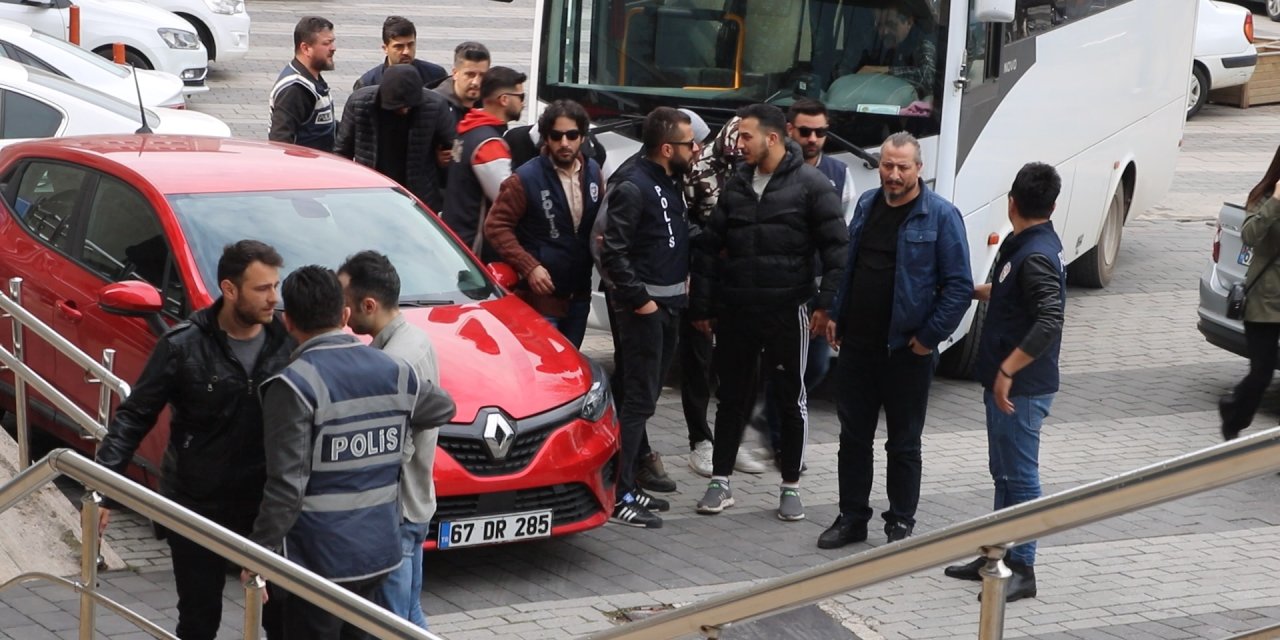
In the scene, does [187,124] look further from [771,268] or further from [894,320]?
[894,320]

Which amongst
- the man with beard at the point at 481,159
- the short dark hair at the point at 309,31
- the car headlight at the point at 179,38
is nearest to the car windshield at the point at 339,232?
the man with beard at the point at 481,159

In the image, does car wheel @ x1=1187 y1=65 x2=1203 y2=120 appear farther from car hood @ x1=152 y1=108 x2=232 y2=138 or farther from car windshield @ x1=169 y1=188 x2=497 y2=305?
car windshield @ x1=169 y1=188 x2=497 y2=305

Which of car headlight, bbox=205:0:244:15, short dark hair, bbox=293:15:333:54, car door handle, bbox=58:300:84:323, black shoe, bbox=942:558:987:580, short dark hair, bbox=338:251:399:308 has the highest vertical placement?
short dark hair, bbox=293:15:333:54

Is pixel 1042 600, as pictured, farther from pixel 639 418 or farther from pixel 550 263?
pixel 550 263

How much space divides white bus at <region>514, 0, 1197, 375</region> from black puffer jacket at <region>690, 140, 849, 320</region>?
181 centimetres

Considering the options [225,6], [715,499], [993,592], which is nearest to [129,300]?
[715,499]

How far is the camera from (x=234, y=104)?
1811 cm

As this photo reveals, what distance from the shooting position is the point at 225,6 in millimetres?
19375

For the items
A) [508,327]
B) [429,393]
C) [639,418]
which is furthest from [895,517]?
[429,393]

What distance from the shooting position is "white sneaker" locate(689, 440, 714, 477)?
842 centimetres

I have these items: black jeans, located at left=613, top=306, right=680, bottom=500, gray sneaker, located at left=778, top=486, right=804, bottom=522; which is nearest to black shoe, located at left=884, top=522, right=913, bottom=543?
gray sneaker, located at left=778, top=486, right=804, bottom=522

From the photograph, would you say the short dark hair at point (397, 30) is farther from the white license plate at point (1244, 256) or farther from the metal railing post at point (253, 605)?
the metal railing post at point (253, 605)

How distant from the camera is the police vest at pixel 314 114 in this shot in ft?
31.6

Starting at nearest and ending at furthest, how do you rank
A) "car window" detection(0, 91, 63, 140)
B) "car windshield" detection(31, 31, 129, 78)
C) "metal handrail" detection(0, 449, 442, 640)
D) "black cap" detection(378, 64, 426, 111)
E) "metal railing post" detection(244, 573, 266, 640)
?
"metal handrail" detection(0, 449, 442, 640) < "metal railing post" detection(244, 573, 266, 640) < "black cap" detection(378, 64, 426, 111) < "car window" detection(0, 91, 63, 140) < "car windshield" detection(31, 31, 129, 78)
